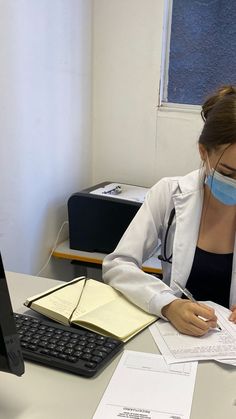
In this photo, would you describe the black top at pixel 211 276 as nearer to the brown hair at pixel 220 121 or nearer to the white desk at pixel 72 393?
the brown hair at pixel 220 121

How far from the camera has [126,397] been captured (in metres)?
0.93

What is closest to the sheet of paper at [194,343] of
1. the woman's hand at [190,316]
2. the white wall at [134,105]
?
the woman's hand at [190,316]

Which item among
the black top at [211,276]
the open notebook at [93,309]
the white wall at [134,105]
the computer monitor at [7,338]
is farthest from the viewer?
the white wall at [134,105]

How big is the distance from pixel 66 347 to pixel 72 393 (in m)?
0.13

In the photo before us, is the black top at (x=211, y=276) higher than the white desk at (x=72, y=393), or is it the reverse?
the white desk at (x=72, y=393)

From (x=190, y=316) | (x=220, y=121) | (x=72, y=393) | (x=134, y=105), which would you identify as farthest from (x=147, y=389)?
(x=134, y=105)

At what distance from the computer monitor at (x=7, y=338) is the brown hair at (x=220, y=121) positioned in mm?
817

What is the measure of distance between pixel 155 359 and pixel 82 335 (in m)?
0.17

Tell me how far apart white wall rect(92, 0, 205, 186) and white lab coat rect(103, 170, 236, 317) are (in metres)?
0.88

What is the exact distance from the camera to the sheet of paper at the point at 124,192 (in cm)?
226

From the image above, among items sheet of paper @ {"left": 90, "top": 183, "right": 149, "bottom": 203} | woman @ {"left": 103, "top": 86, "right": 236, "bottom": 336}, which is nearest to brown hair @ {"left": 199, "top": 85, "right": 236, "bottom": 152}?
woman @ {"left": 103, "top": 86, "right": 236, "bottom": 336}

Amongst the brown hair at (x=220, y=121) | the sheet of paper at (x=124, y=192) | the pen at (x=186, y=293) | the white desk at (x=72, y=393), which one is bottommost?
the sheet of paper at (x=124, y=192)

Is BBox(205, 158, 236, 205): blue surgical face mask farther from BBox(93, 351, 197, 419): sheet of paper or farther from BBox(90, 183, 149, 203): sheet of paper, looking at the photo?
BBox(90, 183, 149, 203): sheet of paper

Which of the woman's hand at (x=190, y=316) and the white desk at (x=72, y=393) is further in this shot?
the woman's hand at (x=190, y=316)
